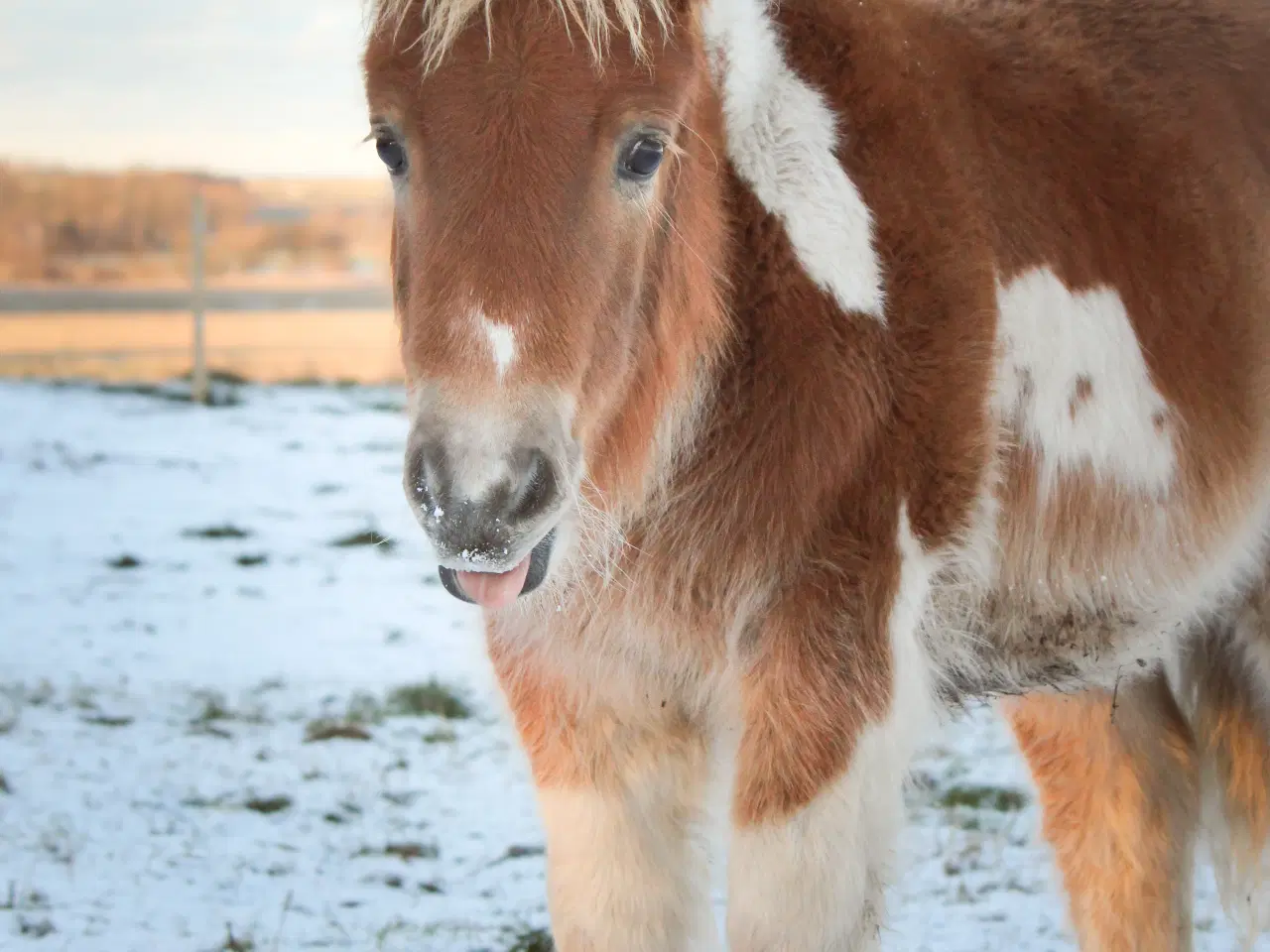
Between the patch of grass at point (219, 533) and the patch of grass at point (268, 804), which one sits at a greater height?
the patch of grass at point (268, 804)

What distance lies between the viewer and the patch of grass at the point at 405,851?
3672 mm

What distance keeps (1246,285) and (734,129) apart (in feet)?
3.74

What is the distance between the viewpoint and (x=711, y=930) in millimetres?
2459

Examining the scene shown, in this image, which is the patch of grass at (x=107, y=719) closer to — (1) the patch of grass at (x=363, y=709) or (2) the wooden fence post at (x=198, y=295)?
(1) the patch of grass at (x=363, y=709)

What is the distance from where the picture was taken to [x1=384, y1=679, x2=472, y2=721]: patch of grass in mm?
4883

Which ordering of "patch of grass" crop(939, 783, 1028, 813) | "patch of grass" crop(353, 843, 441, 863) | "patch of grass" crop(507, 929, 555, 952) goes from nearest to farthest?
"patch of grass" crop(507, 929, 555, 952), "patch of grass" crop(353, 843, 441, 863), "patch of grass" crop(939, 783, 1028, 813)

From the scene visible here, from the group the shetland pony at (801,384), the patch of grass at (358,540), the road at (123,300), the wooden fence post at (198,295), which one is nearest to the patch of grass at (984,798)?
the shetland pony at (801,384)

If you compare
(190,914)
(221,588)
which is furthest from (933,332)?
(221,588)

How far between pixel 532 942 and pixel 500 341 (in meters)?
1.92

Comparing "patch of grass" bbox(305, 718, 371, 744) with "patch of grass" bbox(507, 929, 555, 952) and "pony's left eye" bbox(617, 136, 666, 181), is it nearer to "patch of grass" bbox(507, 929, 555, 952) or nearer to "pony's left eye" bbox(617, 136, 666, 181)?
"patch of grass" bbox(507, 929, 555, 952)

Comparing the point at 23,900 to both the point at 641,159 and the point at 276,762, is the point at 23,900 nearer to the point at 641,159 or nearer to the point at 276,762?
the point at 276,762

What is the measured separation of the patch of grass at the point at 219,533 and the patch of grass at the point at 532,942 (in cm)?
432

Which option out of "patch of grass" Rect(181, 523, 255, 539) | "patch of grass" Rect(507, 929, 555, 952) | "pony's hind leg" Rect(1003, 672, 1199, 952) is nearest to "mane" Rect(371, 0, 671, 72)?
"pony's hind leg" Rect(1003, 672, 1199, 952)

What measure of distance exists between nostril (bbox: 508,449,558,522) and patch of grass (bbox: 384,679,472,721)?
331 centimetres
